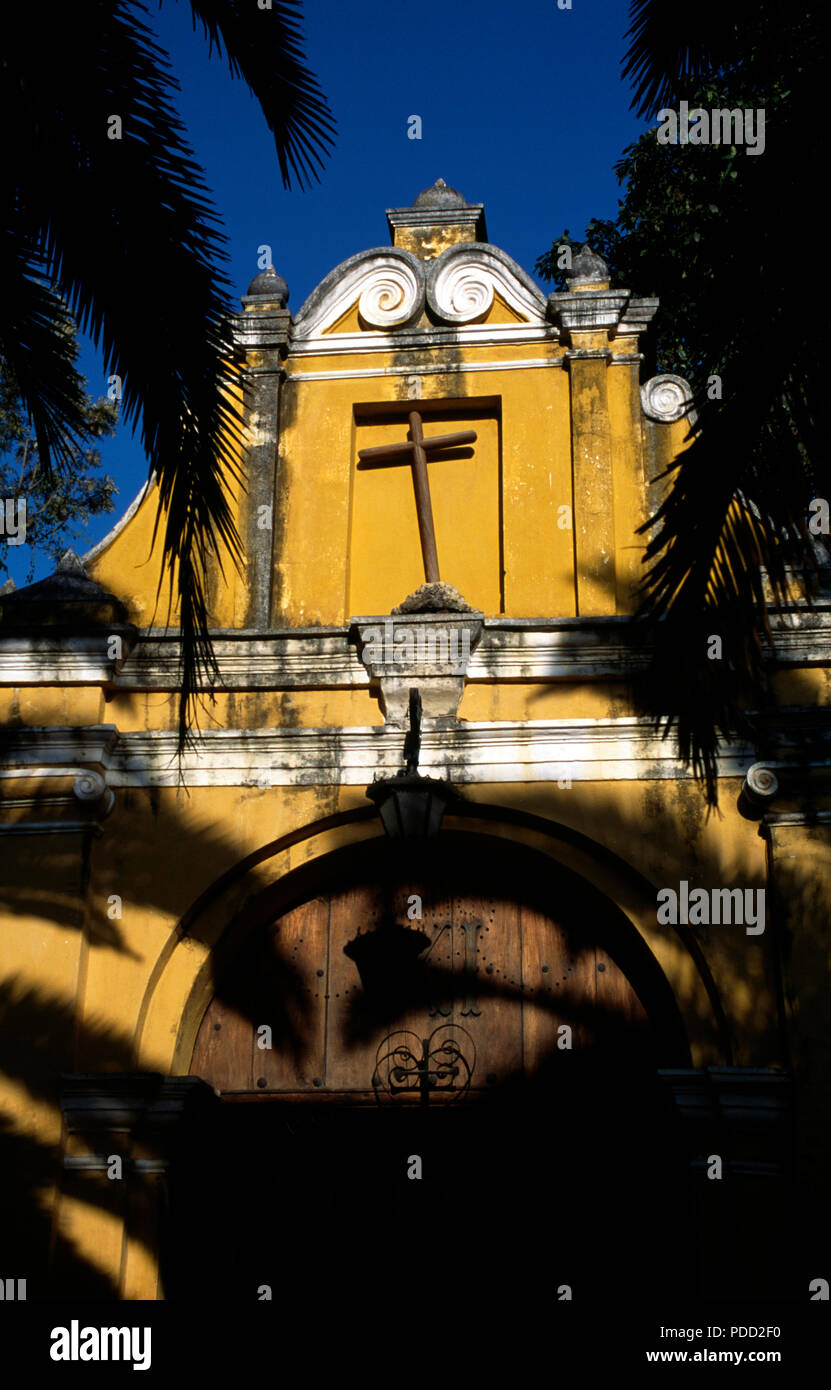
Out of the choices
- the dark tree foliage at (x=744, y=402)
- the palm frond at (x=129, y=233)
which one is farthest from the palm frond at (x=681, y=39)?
the palm frond at (x=129, y=233)

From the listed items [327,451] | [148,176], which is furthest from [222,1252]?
[148,176]

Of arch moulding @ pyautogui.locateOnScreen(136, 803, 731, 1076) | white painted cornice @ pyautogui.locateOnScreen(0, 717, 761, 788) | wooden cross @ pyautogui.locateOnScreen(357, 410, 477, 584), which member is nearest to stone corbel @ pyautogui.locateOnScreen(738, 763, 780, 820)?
white painted cornice @ pyautogui.locateOnScreen(0, 717, 761, 788)

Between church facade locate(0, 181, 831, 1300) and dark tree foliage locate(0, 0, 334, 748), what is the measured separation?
0.44m

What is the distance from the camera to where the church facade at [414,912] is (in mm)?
6754

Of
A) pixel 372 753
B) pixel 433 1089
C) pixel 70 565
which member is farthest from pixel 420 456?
pixel 433 1089

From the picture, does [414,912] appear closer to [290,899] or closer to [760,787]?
[290,899]

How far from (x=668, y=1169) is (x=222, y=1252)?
206 cm

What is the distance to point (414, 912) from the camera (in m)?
7.57

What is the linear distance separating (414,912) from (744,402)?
313 centimetres

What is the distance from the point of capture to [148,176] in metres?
5.95

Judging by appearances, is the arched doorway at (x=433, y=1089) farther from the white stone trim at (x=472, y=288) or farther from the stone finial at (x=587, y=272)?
the stone finial at (x=587, y=272)

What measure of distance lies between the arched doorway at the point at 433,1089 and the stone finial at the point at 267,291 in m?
3.12

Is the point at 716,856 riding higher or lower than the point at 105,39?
lower
